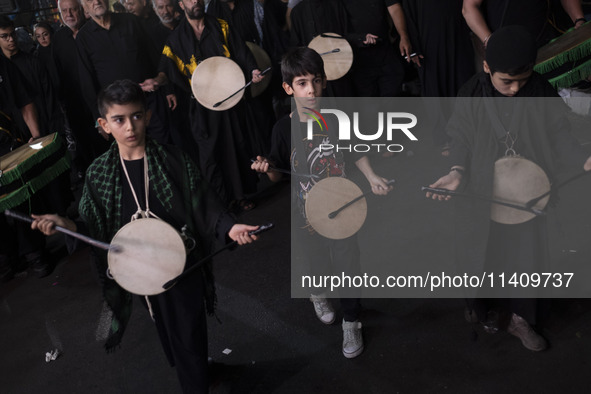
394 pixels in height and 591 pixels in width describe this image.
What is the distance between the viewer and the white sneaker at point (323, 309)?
9.52 ft

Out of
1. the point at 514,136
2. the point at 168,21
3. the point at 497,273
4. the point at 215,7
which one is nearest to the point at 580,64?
the point at 514,136

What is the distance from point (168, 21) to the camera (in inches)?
198

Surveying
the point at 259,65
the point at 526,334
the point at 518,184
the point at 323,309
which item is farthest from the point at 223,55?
the point at 526,334

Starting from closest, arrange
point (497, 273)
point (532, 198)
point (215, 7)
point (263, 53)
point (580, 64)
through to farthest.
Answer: point (532, 198) → point (497, 273) → point (580, 64) → point (263, 53) → point (215, 7)

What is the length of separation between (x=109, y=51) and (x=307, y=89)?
2731mm

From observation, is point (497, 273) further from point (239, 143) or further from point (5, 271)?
point (5, 271)

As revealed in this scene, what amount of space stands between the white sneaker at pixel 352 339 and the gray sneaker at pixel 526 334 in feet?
2.45

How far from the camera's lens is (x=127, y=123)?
2131 millimetres

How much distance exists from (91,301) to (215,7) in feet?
9.64

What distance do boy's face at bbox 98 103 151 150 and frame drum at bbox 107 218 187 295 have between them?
1.14 ft

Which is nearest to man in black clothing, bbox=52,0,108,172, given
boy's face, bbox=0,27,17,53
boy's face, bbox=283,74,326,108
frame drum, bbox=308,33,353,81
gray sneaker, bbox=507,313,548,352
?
boy's face, bbox=0,27,17,53

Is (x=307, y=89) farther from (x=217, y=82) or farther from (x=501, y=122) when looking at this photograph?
(x=217, y=82)

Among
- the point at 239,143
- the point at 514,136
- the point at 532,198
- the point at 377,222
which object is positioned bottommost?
the point at 377,222

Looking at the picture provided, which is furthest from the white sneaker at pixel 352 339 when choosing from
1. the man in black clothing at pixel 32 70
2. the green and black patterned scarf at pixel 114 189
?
the man in black clothing at pixel 32 70
